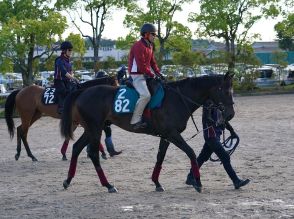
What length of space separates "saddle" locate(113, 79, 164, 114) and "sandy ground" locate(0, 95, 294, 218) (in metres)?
1.29

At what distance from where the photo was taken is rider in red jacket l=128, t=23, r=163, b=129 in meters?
9.01

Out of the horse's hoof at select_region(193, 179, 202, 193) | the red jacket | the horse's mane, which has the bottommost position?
the horse's hoof at select_region(193, 179, 202, 193)

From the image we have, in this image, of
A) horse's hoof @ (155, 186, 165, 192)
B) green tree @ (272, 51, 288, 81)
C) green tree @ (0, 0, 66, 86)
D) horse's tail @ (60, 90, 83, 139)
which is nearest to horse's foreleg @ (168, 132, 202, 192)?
horse's hoof @ (155, 186, 165, 192)

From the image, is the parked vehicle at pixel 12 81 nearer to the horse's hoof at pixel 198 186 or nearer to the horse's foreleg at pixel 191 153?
the horse's foreleg at pixel 191 153

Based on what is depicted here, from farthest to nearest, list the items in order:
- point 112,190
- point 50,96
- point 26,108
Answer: point 26,108, point 50,96, point 112,190

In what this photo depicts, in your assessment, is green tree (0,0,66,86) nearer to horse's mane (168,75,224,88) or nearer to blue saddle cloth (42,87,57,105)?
blue saddle cloth (42,87,57,105)

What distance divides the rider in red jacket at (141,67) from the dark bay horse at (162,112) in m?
0.18

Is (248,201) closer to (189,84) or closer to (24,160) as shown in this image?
(189,84)

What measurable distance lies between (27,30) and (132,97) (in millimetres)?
25175

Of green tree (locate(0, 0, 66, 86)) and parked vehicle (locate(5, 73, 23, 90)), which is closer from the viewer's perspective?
green tree (locate(0, 0, 66, 86))

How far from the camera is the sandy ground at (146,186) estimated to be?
746cm

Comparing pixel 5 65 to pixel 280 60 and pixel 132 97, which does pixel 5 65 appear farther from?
pixel 132 97

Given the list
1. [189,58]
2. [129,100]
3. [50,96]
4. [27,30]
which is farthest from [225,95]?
[189,58]

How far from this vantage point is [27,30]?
1302 inches
